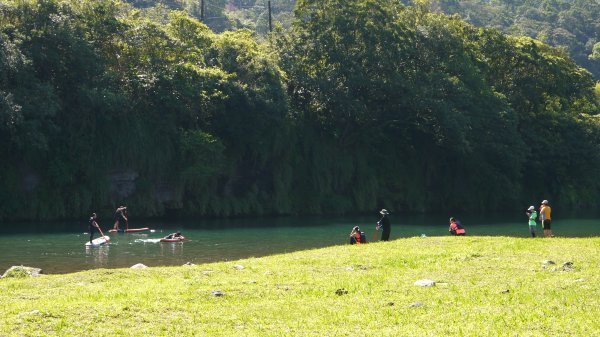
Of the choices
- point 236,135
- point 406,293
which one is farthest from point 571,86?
point 406,293

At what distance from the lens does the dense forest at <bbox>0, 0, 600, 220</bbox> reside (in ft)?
179

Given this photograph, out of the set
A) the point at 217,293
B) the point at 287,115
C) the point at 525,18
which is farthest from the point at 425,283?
the point at 525,18

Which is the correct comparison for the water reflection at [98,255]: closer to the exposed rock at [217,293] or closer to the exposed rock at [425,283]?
the exposed rock at [217,293]

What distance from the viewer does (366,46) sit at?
227 ft

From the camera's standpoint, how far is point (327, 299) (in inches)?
612

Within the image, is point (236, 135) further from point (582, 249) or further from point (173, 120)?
point (582, 249)

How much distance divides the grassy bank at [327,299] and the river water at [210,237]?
10.5 meters

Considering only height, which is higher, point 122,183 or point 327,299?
Answer: point 122,183

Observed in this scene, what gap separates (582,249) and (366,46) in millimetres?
46635

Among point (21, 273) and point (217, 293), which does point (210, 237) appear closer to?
point (21, 273)

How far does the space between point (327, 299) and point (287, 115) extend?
167ft

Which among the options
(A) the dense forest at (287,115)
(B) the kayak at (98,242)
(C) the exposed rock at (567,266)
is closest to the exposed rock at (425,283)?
(C) the exposed rock at (567,266)

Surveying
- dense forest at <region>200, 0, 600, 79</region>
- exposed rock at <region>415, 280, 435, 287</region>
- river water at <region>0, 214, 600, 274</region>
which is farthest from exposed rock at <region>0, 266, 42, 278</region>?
dense forest at <region>200, 0, 600, 79</region>

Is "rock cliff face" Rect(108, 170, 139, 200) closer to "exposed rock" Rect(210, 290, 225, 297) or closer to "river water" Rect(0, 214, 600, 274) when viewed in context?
"river water" Rect(0, 214, 600, 274)
